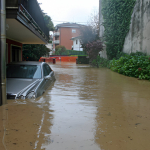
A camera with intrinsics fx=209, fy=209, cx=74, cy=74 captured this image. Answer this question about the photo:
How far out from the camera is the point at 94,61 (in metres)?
24.0

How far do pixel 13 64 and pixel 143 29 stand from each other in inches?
434

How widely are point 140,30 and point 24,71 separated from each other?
1141 cm

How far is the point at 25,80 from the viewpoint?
6.94 meters

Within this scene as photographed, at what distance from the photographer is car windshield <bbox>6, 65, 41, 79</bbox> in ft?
24.2

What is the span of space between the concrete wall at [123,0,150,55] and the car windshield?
9486mm

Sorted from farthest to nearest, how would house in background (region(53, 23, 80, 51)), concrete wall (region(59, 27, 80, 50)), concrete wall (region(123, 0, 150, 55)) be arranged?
1. concrete wall (region(59, 27, 80, 50))
2. house in background (region(53, 23, 80, 51))
3. concrete wall (region(123, 0, 150, 55))

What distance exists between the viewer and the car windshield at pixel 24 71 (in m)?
7.37

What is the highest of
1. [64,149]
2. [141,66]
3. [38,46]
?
[38,46]

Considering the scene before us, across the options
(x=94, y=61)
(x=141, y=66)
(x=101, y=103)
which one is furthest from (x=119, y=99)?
(x=94, y=61)

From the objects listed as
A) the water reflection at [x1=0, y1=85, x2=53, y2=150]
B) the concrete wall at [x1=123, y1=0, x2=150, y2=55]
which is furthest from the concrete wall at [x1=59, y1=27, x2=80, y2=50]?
the water reflection at [x1=0, y1=85, x2=53, y2=150]

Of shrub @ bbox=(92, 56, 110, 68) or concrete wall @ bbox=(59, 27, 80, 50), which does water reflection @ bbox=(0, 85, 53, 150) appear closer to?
shrub @ bbox=(92, 56, 110, 68)

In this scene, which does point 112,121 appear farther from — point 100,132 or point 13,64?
point 13,64

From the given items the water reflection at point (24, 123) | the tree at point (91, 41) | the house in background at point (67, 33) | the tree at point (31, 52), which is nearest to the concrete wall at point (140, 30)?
the tree at point (91, 41)

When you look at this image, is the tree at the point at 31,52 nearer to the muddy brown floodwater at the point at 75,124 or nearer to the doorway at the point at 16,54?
the doorway at the point at 16,54
